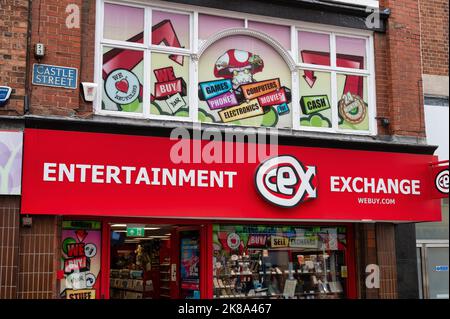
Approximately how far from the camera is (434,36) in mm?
11656

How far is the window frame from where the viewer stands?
29.4ft

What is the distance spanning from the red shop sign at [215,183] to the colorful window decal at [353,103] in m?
0.70

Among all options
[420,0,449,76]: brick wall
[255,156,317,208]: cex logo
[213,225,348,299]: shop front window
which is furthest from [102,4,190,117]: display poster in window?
[420,0,449,76]: brick wall

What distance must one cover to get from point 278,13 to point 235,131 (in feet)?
7.46

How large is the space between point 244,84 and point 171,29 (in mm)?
1480

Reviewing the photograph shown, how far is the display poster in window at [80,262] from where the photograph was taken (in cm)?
858

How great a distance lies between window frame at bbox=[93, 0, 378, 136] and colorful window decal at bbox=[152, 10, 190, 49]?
0.22 feet

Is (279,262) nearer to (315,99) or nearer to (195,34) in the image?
(315,99)

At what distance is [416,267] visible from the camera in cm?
1088

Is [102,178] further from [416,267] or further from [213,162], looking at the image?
[416,267]

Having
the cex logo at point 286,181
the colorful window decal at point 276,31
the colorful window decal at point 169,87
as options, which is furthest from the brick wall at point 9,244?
the colorful window decal at point 276,31

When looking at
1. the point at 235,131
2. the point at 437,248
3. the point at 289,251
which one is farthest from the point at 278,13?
the point at 437,248

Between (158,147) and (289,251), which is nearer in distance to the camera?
(158,147)
